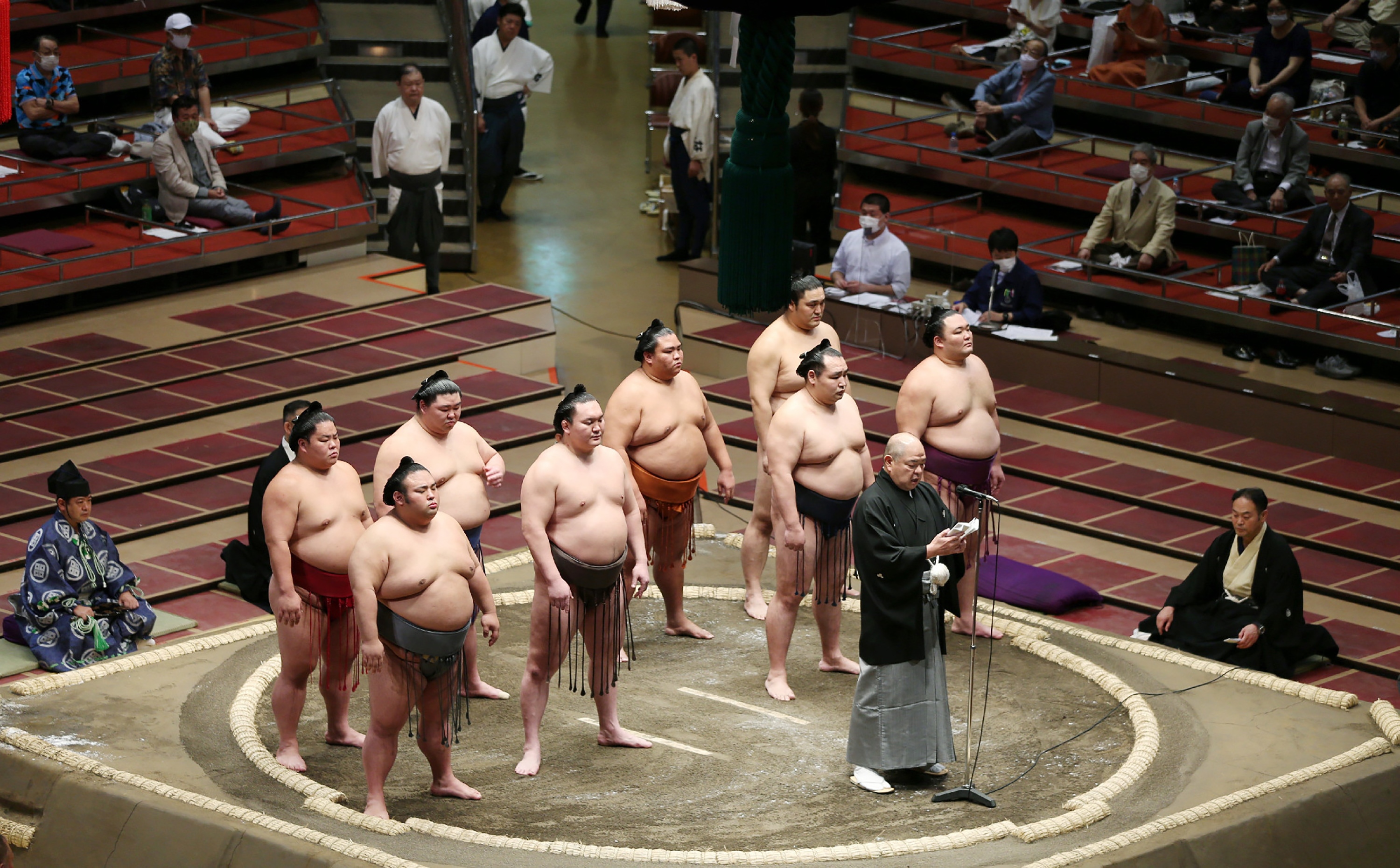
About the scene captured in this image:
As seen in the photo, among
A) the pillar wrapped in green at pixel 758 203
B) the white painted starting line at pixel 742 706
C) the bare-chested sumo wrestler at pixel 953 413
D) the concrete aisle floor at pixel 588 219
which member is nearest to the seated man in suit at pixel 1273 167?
the concrete aisle floor at pixel 588 219

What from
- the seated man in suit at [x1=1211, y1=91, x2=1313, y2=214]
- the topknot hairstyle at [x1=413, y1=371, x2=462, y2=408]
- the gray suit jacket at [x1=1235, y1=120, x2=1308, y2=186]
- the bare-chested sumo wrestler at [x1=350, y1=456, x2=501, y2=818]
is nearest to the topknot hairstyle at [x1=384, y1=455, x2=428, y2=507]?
the bare-chested sumo wrestler at [x1=350, y1=456, x2=501, y2=818]

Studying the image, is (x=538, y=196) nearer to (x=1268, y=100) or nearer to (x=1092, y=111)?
(x=1092, y=111)

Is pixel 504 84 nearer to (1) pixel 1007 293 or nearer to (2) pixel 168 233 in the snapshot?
(2) pixel 168 233

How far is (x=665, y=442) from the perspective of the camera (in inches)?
221

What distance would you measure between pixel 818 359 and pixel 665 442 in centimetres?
57

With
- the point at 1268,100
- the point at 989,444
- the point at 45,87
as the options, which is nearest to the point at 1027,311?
the point at 1268,100

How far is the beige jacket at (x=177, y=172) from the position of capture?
8.76 m

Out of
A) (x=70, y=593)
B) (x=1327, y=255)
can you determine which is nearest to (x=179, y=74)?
(x=70, y=593)

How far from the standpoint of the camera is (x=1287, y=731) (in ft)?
16.8

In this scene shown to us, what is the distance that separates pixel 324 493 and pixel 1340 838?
2.69 m

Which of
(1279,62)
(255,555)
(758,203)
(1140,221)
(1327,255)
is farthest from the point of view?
(1279,62)

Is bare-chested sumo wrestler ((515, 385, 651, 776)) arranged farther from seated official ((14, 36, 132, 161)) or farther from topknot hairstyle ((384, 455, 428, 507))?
seated official ((14, 36, 132, 161))

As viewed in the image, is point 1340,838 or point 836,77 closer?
point 1340,838

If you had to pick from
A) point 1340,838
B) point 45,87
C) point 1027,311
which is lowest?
point 1340,838
